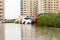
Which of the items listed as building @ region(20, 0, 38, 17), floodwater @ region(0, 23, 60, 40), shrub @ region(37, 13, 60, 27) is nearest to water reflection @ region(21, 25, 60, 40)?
floodwater @ region(0, 23, 60, 40)

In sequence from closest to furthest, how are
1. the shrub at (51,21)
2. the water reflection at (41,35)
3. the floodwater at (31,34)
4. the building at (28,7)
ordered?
the water reflection at (41,35), the floodwater at (31,34), the shrub at (51,21), the building at (28,7)

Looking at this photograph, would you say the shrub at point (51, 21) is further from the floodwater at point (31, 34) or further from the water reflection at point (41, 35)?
the water reflection at point (41, 35)

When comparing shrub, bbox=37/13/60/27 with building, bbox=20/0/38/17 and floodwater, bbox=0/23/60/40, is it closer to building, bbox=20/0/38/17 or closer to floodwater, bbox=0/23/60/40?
floodwater, bbox=0/23/60/40

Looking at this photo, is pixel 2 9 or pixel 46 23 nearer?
pixel 46 23

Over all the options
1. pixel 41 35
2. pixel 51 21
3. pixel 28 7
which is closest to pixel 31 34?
pixel 41 35

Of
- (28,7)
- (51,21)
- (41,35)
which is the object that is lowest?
(28,7)

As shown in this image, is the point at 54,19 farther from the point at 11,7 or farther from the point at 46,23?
the point at 11,7

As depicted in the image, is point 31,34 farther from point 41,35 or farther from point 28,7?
point 28,7

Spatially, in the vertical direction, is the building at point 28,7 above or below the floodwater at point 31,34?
below

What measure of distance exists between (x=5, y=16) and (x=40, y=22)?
8065 centimetres

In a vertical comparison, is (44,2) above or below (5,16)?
above

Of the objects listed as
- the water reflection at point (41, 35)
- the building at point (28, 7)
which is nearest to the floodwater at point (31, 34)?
the water reflection at point (41, 35)

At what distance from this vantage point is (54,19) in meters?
17.4

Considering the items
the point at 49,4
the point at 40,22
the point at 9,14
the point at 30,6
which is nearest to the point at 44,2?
the point at 49,4
